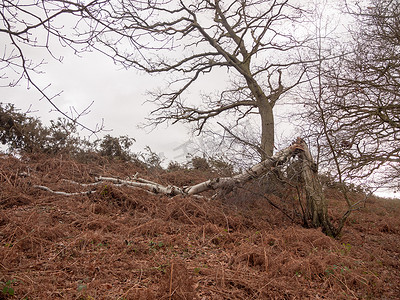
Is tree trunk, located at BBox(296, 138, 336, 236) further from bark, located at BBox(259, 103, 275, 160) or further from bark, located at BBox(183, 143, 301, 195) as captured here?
bark, located at BBox(259, 103, 275, 160)

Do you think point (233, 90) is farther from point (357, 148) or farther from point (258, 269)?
point (258, 269)

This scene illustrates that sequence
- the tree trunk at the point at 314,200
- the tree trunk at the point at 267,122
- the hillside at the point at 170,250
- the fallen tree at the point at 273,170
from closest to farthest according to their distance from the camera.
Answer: the hillside at the point at 170,250, the tree trunk at the point at 314,200, the fallen tree at the point at 273,170, the tree trunk at the point at 267,122

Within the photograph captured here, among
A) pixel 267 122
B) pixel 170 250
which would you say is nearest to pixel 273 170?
pixel 170 250

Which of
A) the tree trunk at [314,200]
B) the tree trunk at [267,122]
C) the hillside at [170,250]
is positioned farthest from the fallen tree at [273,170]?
the tree trunk at [267,122]

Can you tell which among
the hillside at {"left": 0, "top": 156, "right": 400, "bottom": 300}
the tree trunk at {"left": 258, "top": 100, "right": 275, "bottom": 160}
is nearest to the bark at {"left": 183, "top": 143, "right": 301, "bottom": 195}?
the hillside at {"left": 0, "top": 156, "right": 400, "bottom": 300}

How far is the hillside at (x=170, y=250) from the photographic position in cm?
340

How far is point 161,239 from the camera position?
504 centimetres

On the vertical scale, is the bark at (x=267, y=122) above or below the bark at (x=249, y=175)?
above

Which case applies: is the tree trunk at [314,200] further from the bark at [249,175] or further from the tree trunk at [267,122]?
the tree trunk at [267,122]

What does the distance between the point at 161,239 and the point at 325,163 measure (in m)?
5.12

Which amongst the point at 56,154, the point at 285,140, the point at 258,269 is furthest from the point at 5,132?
the point at 258,269

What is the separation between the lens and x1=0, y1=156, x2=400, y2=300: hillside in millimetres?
3402

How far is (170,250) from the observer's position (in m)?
4.62

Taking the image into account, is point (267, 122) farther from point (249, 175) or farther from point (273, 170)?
point (273, 170)
